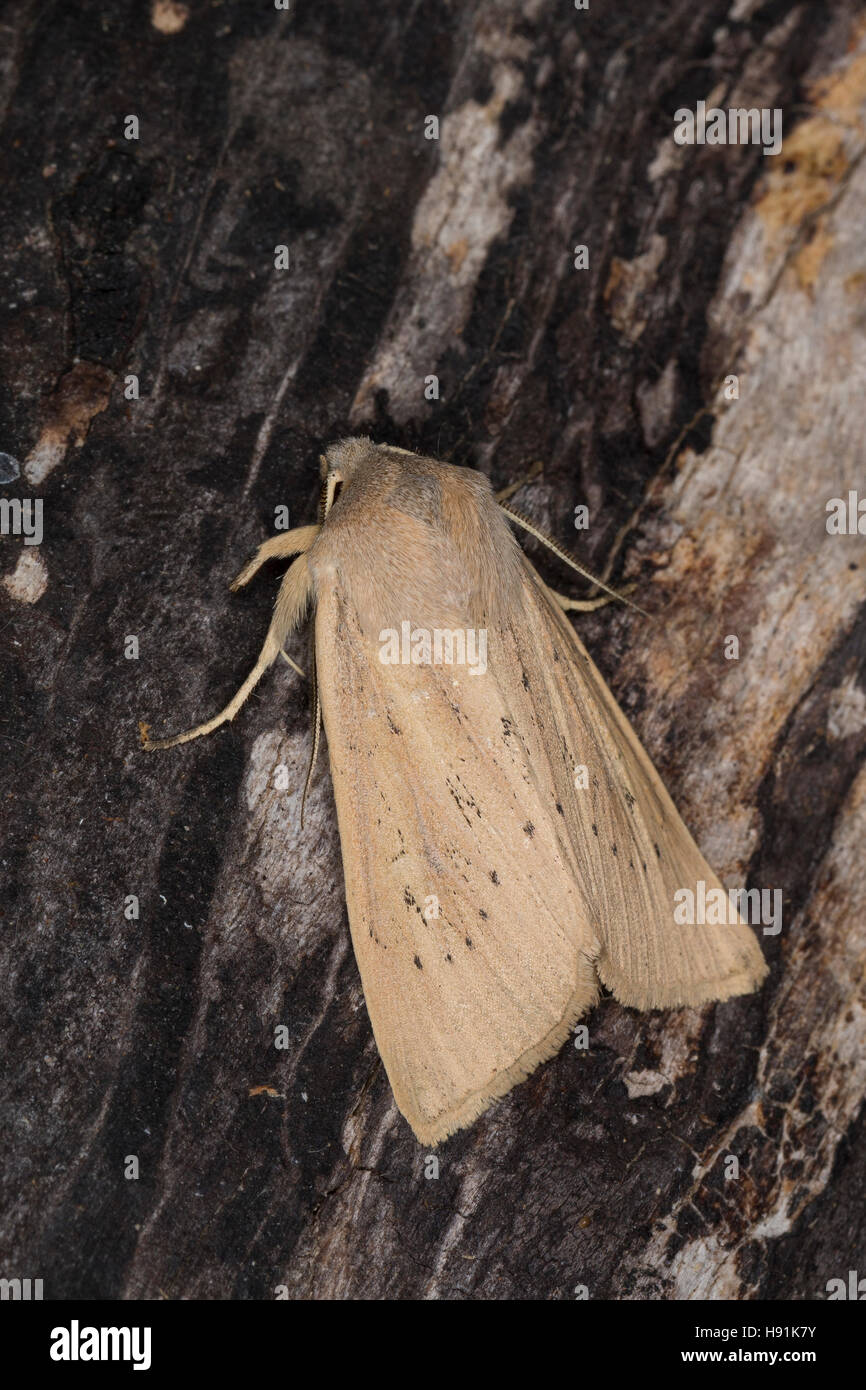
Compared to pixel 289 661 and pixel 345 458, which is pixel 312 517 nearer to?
pixel 345 458

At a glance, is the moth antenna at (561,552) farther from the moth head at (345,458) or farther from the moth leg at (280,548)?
the moth leg at (280,548)

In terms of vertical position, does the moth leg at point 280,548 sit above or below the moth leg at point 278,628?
above

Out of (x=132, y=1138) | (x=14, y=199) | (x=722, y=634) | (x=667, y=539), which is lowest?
(x=132, y=1138)

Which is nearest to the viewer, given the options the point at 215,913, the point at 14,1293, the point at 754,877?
the point at 14,1293

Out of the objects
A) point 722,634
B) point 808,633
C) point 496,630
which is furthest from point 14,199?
point 808,633

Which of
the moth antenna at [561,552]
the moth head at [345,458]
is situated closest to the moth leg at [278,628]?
the moth head at [345,458]

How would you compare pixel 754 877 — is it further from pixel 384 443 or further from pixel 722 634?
pixel 384 443

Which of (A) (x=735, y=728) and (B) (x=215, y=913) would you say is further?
(A) (x=735, y=728)

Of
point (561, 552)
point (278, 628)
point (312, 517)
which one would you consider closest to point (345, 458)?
point (312, 517)
